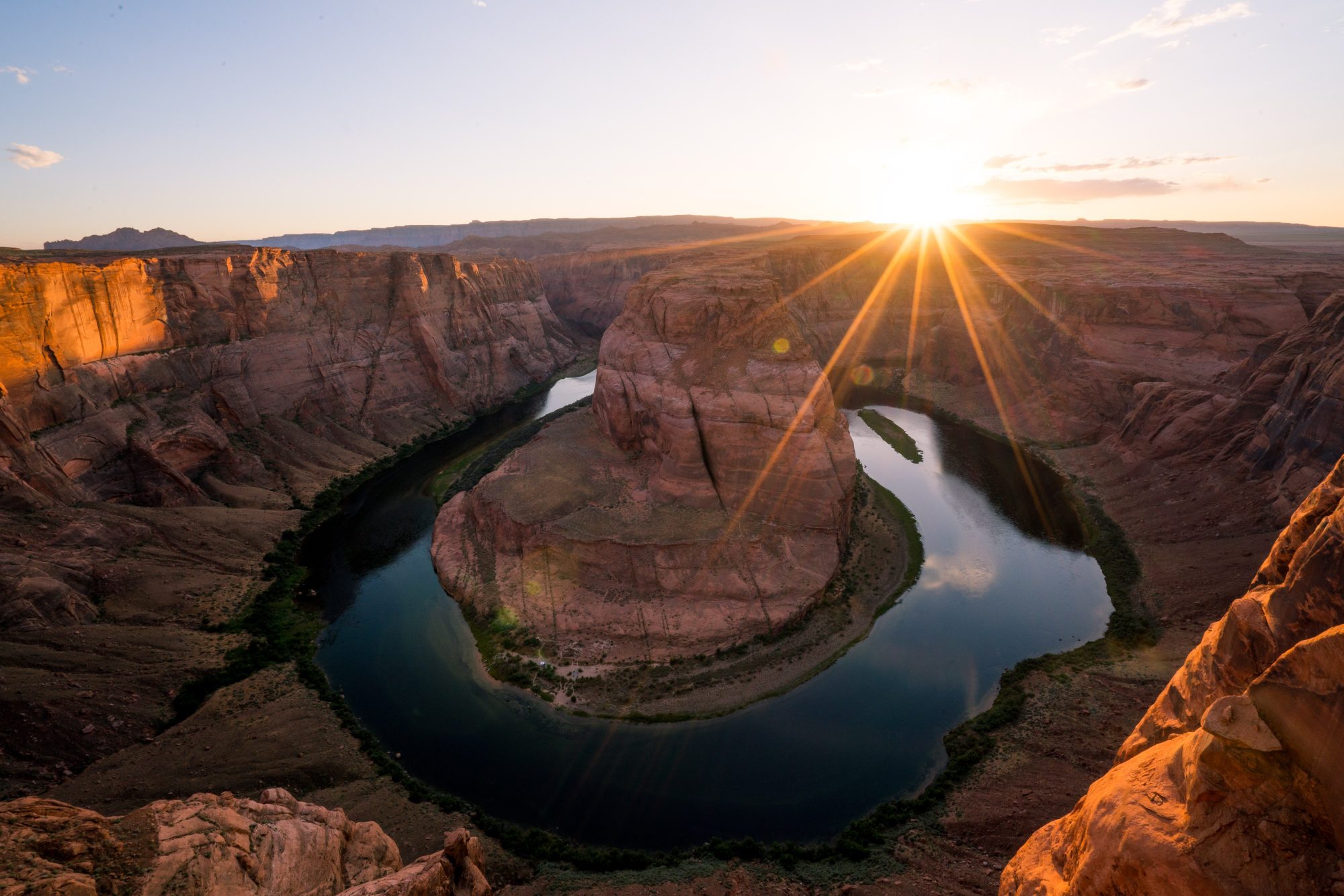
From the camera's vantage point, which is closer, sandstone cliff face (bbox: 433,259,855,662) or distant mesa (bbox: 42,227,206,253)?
sandstone cliff face (bbox: 433,259,855,662)

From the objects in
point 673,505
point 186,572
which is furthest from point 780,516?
point 186,572

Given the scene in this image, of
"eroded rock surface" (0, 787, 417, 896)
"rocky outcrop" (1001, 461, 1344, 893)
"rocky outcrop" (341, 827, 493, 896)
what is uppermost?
"rocky outcrop" (1001, 461, 1344, 893)

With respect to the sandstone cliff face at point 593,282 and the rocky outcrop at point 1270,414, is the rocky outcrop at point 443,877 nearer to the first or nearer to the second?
the rocky outcrop at point 1270,414

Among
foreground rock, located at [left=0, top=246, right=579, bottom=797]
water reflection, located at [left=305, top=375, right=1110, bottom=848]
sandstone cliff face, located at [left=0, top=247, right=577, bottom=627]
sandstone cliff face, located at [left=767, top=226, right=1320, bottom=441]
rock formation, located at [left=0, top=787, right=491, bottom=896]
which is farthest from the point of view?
sandstone cliff face, located at [left=767, top=226, right=1320, bottom=441]

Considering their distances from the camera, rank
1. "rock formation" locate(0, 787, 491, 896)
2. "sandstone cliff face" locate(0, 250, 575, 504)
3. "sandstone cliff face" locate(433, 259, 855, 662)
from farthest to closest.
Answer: "sandstone cliff face" locate(0, 250, 575, 504)
"sandstone cliff face" locate(433, 259, 855, 662)
"rock formation" locate(0, 787, 491, 896)

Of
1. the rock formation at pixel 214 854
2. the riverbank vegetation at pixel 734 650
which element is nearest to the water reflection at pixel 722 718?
the riverbank vegetation at pixel 734 650

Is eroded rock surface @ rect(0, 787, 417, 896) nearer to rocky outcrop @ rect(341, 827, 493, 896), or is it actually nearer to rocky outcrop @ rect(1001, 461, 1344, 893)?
rocky outcrop @ rect(341, 827, 493, 896)

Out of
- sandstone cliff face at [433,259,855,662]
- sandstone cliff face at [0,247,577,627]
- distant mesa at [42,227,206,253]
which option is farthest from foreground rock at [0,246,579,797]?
distant mesa at [42,227,206,253]
